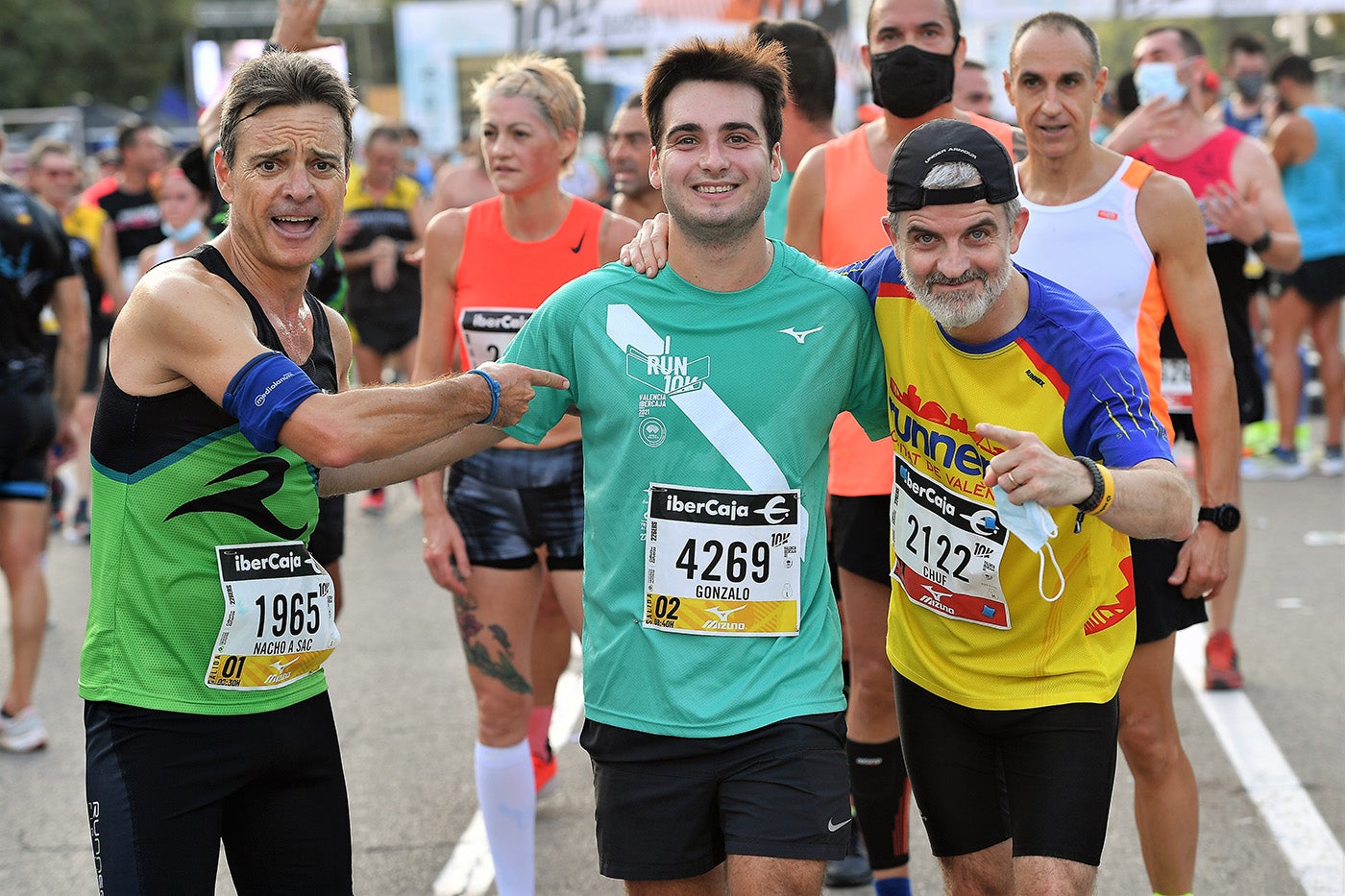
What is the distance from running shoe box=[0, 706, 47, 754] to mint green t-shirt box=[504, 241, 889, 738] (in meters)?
3.75

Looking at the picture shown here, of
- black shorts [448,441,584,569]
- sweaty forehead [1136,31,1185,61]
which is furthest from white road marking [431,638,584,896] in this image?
sweaty forehead [1136,31,1185,61]

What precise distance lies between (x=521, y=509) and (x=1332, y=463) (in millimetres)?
7746

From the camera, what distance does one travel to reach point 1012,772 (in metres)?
3.21

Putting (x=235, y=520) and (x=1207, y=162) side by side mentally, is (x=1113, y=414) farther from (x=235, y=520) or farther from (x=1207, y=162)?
(x=1207, y=162)

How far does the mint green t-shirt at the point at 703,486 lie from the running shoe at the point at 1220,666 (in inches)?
140

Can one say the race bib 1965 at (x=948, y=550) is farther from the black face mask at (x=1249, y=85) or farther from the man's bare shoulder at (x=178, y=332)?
the black face mask at (x=1249, y=85)

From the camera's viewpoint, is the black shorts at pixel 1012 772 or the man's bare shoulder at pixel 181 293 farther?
the black shorts at pixel 1012 772

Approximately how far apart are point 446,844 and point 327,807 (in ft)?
6.59

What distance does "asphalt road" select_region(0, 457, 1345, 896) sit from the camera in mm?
4652

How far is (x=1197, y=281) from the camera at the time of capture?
3.78 m

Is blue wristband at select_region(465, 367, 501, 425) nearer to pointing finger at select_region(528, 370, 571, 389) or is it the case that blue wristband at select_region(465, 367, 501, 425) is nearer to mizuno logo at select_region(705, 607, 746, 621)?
pointing finger at select_region(528, 370, 571, 389)

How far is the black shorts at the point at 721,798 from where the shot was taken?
2971mm

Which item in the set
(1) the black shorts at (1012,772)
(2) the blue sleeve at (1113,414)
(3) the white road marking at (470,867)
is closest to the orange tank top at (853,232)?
(1) the black shorts at (1012,772)

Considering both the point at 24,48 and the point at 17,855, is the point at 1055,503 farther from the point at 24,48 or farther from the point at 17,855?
the point at 24,48
